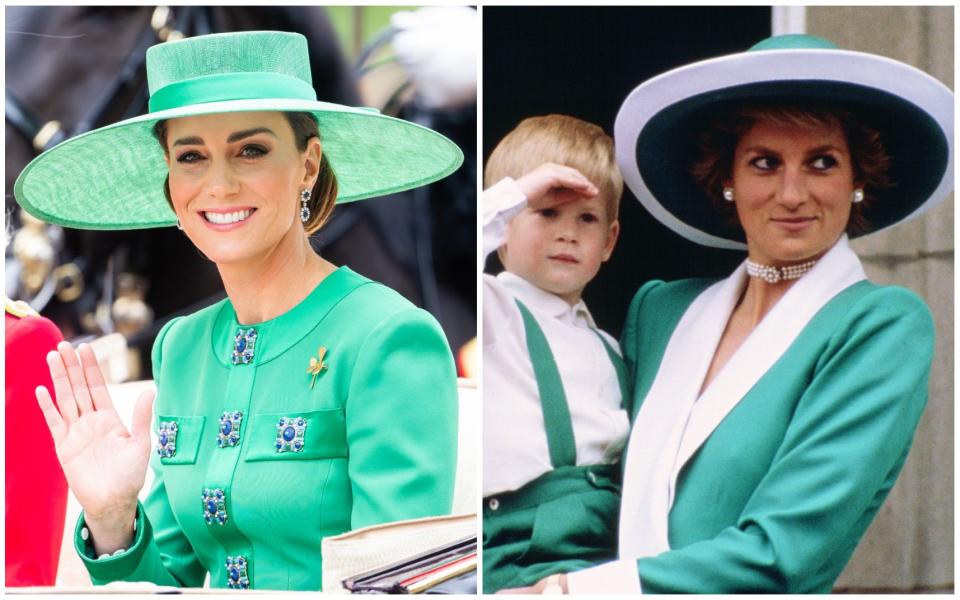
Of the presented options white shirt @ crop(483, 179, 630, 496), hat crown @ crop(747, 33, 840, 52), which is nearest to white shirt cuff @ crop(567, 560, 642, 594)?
white shirt @ crop(483, 179, 630, 496)

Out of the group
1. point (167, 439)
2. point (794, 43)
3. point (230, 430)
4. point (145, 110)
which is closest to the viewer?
point (230, 430)

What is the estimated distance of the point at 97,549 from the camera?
4000 millimetres

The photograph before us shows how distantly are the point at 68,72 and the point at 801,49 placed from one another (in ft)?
7.02

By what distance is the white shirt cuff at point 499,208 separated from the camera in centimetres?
432

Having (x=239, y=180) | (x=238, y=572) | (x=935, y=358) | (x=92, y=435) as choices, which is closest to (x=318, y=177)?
(x=239, y=180)

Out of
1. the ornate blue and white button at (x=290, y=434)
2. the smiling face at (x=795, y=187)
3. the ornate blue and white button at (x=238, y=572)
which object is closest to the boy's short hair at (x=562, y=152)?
the smiling face at (x=795, y=187)

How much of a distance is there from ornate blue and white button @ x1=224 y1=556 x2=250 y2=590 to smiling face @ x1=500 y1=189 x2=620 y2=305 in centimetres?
110

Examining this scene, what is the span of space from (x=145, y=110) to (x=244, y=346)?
0.90 meters

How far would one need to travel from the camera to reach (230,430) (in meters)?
4.02

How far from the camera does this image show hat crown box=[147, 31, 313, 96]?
13.5 ft

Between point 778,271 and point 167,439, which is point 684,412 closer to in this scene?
point 778,271

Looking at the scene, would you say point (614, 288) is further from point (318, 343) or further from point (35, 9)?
point (35, 9)

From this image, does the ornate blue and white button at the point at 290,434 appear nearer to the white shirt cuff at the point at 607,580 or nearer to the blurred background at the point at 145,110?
the blurred background at the point at 145,110

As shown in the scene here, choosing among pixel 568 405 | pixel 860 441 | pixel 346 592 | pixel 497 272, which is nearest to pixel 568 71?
pixel 497 272
